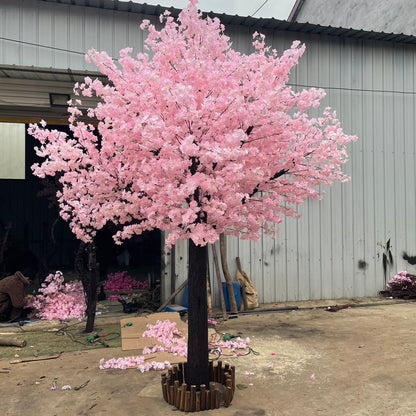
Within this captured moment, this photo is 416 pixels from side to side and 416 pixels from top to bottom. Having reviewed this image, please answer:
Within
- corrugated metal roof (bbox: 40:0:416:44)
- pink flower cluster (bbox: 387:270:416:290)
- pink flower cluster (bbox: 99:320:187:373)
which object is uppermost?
corrugated metal roof (bbox: 40:0:416:44)

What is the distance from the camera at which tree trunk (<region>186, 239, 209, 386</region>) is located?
427cm

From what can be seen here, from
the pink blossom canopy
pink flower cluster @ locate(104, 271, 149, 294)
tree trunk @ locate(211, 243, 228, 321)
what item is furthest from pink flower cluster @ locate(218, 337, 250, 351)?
pink flower cluster @ locate(104, 271, 149, 294)

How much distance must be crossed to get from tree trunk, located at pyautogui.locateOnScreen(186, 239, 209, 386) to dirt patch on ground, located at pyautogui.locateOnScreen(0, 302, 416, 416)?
42 centimetres

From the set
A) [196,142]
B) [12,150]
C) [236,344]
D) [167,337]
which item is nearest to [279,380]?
[236,344]

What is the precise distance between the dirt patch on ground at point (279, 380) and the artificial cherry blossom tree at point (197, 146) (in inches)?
30.7

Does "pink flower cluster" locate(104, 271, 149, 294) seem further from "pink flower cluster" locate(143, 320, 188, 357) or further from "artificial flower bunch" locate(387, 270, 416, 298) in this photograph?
"artificial flower bunch" locate(387, 270, 416, 298)

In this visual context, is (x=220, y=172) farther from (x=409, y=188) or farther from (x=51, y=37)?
(x=409, y=188)

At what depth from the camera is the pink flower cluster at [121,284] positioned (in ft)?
35.8

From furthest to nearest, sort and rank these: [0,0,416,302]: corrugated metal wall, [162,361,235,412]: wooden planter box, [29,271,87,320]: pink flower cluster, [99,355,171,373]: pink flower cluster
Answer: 1. [0,0,416,302]: corrugated metal wall
2. [29,271,87,320]: pink flower cluster
3. [99,355,171,373]: pink flower cluster
4. [162,361,235,412]: wooden planter box

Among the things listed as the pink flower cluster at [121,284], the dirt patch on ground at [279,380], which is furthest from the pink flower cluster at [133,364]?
the pink flower cluster at [121,284]

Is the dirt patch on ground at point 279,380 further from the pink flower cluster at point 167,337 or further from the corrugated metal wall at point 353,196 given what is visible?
the corrugated metal wall at point 353,196

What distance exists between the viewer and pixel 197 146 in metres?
3.54

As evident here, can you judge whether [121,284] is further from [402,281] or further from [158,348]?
[402,281]

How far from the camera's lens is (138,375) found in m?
5.11
